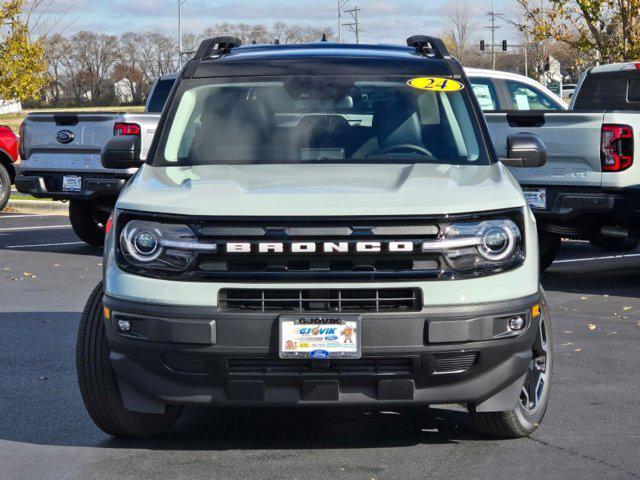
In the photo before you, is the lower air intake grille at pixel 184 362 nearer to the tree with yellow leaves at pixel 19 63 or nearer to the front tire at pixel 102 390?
the front tire at pixel 102 390

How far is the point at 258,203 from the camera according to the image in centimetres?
508

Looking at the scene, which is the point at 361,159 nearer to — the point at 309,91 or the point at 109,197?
the point at 309,91

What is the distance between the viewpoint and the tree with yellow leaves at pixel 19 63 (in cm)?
2320

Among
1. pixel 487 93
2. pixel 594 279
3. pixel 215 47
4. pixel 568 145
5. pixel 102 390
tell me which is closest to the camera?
pixel 102 390

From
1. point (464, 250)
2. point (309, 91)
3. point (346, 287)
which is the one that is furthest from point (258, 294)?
point (309, 91)

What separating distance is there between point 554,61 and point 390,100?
371 feet

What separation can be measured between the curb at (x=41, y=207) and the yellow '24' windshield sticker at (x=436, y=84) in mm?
14066

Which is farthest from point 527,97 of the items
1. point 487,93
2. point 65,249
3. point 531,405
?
point 531,405

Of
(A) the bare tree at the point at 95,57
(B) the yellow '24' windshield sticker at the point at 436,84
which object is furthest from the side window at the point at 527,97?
(A) the bare tree at the point at 95,57

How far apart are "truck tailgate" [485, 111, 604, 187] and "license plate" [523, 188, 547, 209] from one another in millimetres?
70

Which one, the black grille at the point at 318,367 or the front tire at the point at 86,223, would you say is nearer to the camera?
the black grille at the point at 318,367

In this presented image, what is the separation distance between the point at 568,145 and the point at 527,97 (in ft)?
14.2

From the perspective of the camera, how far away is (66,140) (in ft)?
45.2

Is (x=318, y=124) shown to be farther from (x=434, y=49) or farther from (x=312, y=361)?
(x=312, y=361)
